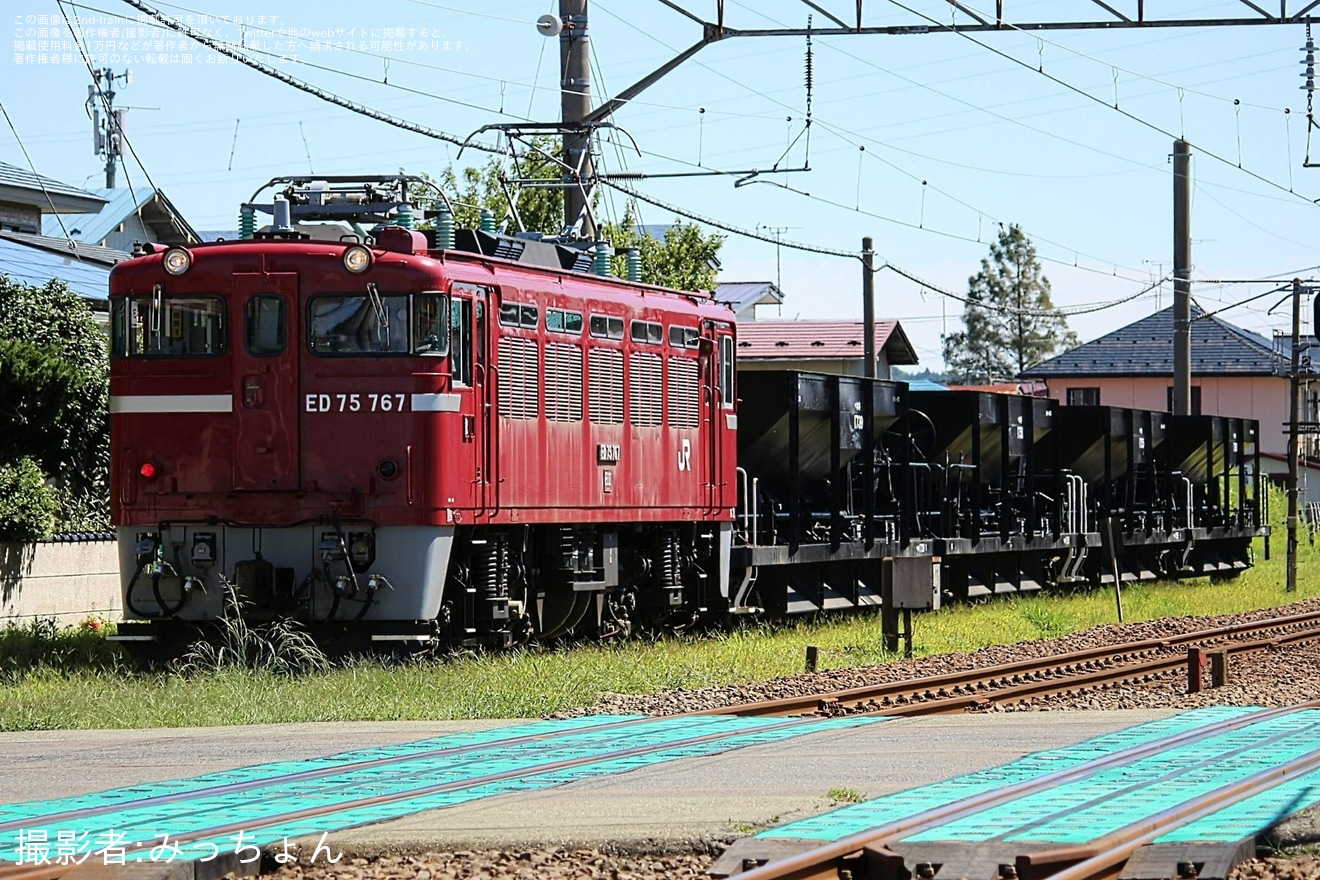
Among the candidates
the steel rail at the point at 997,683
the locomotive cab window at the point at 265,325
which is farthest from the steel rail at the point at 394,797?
the locomotive cab window at the point at 265,325

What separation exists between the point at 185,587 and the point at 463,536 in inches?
93.7

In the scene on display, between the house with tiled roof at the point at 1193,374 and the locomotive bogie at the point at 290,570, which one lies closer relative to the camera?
the locomotive bogie at the point at 290,570

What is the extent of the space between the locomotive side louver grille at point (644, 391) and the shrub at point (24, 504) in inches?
278

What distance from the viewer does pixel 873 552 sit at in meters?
25.2

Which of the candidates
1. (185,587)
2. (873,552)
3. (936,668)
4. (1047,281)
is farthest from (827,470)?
(1047,281)

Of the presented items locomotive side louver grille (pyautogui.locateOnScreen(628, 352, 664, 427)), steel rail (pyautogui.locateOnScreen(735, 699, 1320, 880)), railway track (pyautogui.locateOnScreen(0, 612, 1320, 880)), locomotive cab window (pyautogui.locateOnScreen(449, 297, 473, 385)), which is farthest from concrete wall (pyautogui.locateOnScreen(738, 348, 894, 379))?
steel rail (pyautogui.locateOnScreen(735, 699, 1320, 880))

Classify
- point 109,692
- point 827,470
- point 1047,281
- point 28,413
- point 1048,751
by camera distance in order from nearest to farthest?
1. point 1048,751
2. point 109,692
3. point 28,413
4. point 827,470
5. point 1047,281

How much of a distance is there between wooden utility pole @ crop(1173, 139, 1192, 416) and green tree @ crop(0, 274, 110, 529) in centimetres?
2312

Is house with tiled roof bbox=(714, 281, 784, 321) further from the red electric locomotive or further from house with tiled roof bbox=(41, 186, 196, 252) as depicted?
the red electric locomotive

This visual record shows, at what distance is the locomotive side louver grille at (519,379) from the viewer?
17016mm

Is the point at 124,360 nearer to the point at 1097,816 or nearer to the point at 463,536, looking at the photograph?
the point at 463,536

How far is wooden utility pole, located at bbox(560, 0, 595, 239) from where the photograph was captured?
75.3 feet

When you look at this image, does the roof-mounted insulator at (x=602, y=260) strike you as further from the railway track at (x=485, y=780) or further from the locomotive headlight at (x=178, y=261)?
the railway track at (x=485, y=780)

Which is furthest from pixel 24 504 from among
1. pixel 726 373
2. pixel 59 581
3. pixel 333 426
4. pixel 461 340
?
pixel 726 373
